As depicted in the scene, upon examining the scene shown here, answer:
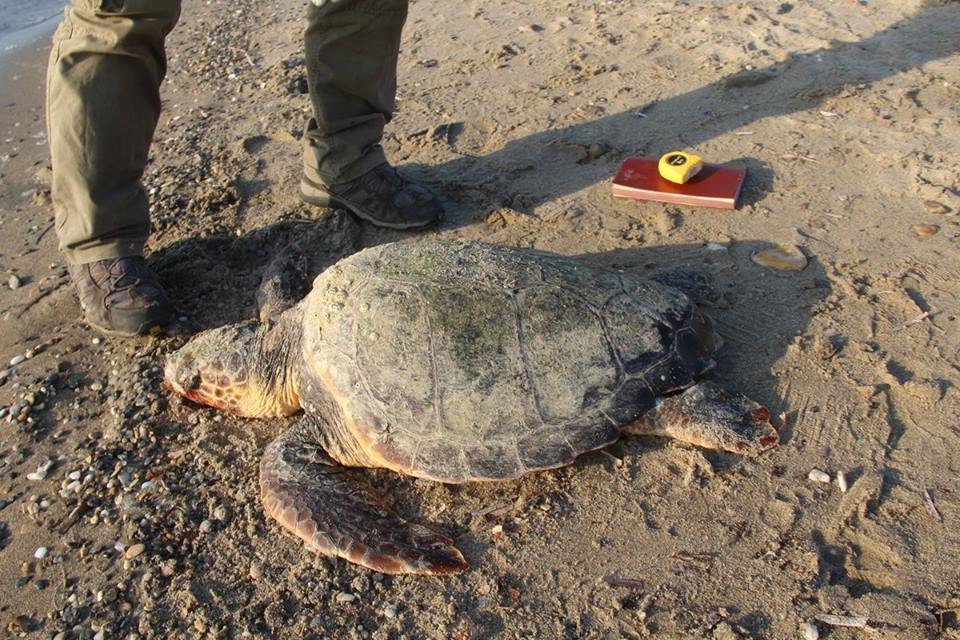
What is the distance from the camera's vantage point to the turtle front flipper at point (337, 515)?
198cm

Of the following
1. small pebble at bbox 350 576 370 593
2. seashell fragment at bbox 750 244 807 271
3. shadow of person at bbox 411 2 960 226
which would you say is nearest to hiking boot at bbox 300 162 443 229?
shadow of person at bbox 411 2 960 226

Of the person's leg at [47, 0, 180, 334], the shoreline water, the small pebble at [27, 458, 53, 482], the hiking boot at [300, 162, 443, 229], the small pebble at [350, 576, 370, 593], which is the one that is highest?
the person's leg at [47, 0, 180, 334]

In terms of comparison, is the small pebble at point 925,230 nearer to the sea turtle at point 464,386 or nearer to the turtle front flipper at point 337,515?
the sea turtle at point 464,386

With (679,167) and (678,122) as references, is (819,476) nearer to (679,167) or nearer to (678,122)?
(679,167)

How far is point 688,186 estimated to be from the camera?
326 cm

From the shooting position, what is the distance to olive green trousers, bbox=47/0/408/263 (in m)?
2.67

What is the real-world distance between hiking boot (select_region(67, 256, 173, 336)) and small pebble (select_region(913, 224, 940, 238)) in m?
3.09

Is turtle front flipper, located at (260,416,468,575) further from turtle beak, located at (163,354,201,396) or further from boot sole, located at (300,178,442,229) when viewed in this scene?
boot sole, located at (300,178,442,229)

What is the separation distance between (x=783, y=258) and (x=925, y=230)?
1.98ft

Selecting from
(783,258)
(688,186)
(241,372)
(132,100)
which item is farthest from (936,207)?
(132,100)

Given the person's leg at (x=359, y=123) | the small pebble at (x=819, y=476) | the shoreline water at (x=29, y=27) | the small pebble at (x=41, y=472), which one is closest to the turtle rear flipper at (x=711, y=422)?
the small pebble at (x=819, y=476)

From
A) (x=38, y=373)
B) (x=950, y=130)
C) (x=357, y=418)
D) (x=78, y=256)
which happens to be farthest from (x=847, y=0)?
(x=38, y=373)

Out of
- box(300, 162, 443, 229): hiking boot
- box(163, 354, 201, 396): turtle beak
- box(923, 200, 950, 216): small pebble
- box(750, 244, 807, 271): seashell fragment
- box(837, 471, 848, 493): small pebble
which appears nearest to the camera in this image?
box(837, 471, 848, 493): small pebble

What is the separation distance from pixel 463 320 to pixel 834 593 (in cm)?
122
